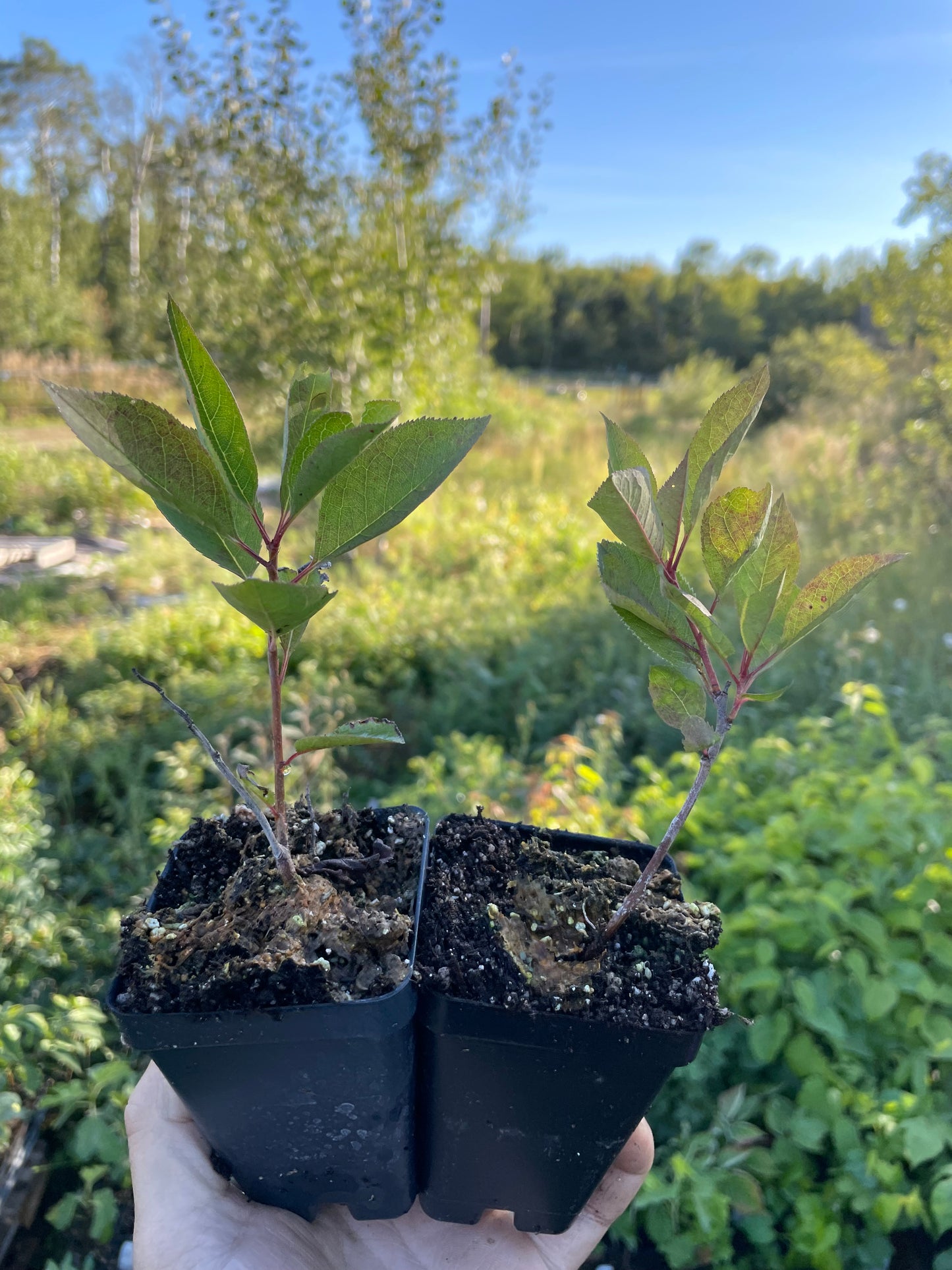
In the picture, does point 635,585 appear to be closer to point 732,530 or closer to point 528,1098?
point 732,530

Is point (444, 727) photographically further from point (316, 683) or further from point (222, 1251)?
point (222, 1251)

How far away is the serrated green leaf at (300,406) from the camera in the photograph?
0.66 metres

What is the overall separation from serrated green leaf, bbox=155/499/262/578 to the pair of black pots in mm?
406

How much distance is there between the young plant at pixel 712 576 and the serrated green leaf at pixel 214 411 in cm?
32

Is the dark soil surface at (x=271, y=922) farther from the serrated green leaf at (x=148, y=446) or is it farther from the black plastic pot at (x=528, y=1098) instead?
the serrated green leaf at (x=148, y=446)

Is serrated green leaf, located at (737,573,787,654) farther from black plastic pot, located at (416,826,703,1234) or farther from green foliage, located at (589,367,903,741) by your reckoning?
black plastic pot, located at (416,826,703,1234)

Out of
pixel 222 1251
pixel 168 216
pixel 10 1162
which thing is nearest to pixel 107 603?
pixel 10 1162

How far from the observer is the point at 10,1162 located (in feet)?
5.98

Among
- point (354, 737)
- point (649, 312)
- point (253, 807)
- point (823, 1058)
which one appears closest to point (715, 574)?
point (354, 737)

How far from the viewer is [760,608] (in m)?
0.68

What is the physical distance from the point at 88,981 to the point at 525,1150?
190 centimetres

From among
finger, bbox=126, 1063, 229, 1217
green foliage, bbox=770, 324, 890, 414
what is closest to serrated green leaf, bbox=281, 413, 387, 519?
finger, bbox=126, 1063, 229, 1217

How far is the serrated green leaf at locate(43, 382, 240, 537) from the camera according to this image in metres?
0.59

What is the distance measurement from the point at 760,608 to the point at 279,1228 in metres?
0.97
